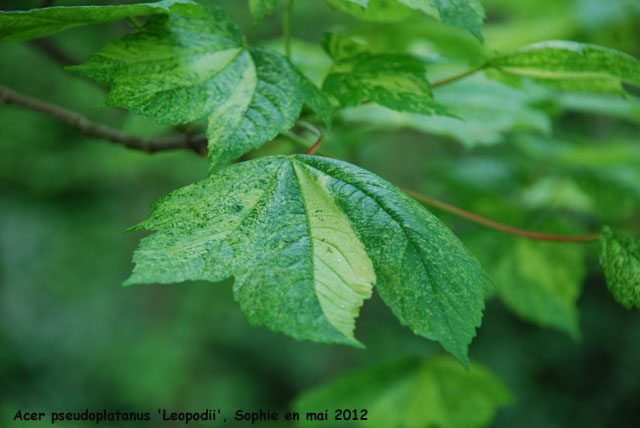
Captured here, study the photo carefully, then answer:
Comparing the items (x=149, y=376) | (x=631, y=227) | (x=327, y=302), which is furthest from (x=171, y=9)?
(x=149, y=376)

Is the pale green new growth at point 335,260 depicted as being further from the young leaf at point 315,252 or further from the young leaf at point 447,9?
the young leaf at point 447,9

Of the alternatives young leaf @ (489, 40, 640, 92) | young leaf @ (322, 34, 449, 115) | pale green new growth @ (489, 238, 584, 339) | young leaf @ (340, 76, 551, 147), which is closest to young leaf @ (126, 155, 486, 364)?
young leaf @ (322, 34, 449, 115)

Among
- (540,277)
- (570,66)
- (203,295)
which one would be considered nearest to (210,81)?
(570,66)

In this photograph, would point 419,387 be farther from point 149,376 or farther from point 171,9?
point 149,376

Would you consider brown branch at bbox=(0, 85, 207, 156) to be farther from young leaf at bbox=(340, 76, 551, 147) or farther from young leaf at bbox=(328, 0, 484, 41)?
young leaf at bbox=(340, 76, 551, 147)

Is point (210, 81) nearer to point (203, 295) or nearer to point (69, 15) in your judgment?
point (69, 15)
